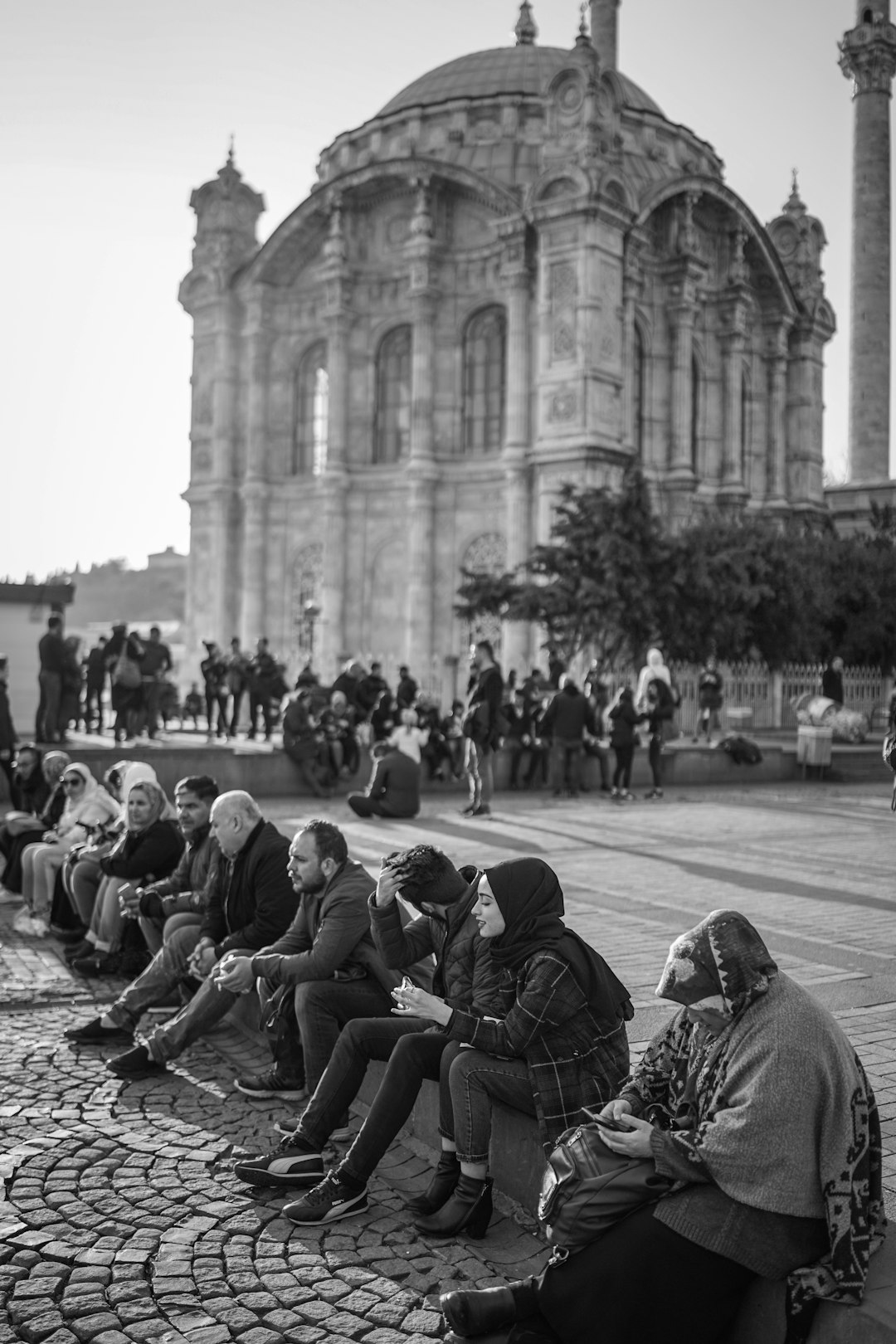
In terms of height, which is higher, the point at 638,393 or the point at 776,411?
the point at 776,411

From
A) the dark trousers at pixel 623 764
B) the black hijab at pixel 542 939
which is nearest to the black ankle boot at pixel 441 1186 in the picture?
the black hijab at pixel 542 939

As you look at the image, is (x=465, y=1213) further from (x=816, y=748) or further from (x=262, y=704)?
(x=262, y=704)

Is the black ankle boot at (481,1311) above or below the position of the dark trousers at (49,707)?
below

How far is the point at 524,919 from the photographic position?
4141 millimetres

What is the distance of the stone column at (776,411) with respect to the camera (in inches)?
1572

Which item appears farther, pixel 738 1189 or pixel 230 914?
pixel 230 914

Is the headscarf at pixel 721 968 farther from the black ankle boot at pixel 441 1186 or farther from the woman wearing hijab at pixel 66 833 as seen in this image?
the woman wearing hijab at pixel 66 833

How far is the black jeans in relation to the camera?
441cm

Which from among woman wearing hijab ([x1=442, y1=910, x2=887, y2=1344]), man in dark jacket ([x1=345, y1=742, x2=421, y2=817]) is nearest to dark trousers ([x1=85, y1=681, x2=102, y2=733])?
man in dark jacket ([x1=345, y1=742, x2=421, y2=817])

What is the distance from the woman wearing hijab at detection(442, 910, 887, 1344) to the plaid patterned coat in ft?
2.29

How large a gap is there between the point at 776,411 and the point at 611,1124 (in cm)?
3921

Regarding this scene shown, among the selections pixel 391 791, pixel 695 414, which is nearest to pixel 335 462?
pixel 695 414

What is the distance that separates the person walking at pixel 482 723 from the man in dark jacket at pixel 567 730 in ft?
8.38

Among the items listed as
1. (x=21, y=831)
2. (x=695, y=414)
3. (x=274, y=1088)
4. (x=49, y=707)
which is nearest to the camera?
(x=274, y=1088)
